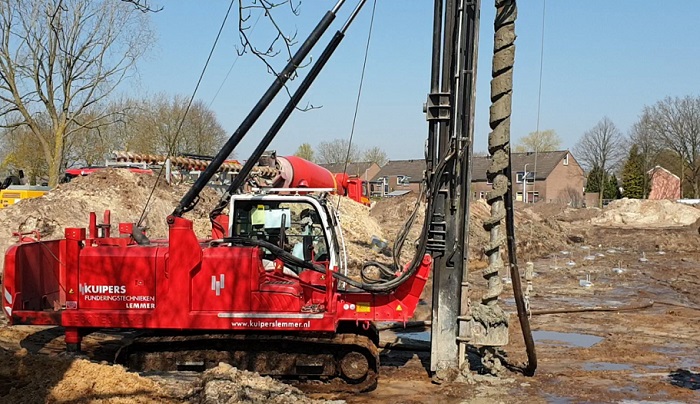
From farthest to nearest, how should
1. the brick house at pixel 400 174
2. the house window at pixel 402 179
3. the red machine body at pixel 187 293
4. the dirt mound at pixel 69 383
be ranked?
the house window at pixel 402 179
the brick house at pixel 400 174
the red machine body at pixel 187 293
the dirt mound at pixel 69 383

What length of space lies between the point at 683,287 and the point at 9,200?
2188cm

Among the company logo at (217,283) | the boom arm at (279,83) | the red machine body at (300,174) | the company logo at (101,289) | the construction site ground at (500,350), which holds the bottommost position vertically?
the construction site ground at (500,350)

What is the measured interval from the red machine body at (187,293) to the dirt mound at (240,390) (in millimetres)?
934

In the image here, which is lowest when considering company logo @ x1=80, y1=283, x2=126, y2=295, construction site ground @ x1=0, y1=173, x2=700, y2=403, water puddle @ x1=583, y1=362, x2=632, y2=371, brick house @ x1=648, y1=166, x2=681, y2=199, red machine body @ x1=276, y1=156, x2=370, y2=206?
water puddle @ x1=583, y1=362, x2=632, y2=371

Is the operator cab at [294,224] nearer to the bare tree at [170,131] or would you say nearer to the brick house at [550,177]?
the bare tree at [170,131]

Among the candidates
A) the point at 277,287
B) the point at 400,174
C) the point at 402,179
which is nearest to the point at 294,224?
the point at 277,287

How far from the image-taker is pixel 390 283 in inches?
278

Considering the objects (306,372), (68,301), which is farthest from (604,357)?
(68,301)

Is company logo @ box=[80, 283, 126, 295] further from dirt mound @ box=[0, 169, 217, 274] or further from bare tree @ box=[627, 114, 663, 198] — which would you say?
bare tree @ box=[627, 114, 663, 198]

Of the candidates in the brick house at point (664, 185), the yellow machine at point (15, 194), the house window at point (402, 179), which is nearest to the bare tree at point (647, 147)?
the brick house at point (664, 185)

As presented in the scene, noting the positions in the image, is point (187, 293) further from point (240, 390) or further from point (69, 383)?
point (69, 383)

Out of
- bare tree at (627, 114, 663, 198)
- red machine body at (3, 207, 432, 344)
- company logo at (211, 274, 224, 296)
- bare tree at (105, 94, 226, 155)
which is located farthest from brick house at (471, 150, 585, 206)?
company logo at (211, 274, 224, 296)

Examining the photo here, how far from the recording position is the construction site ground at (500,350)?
5.65 meters

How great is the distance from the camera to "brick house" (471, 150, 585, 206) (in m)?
64.1
